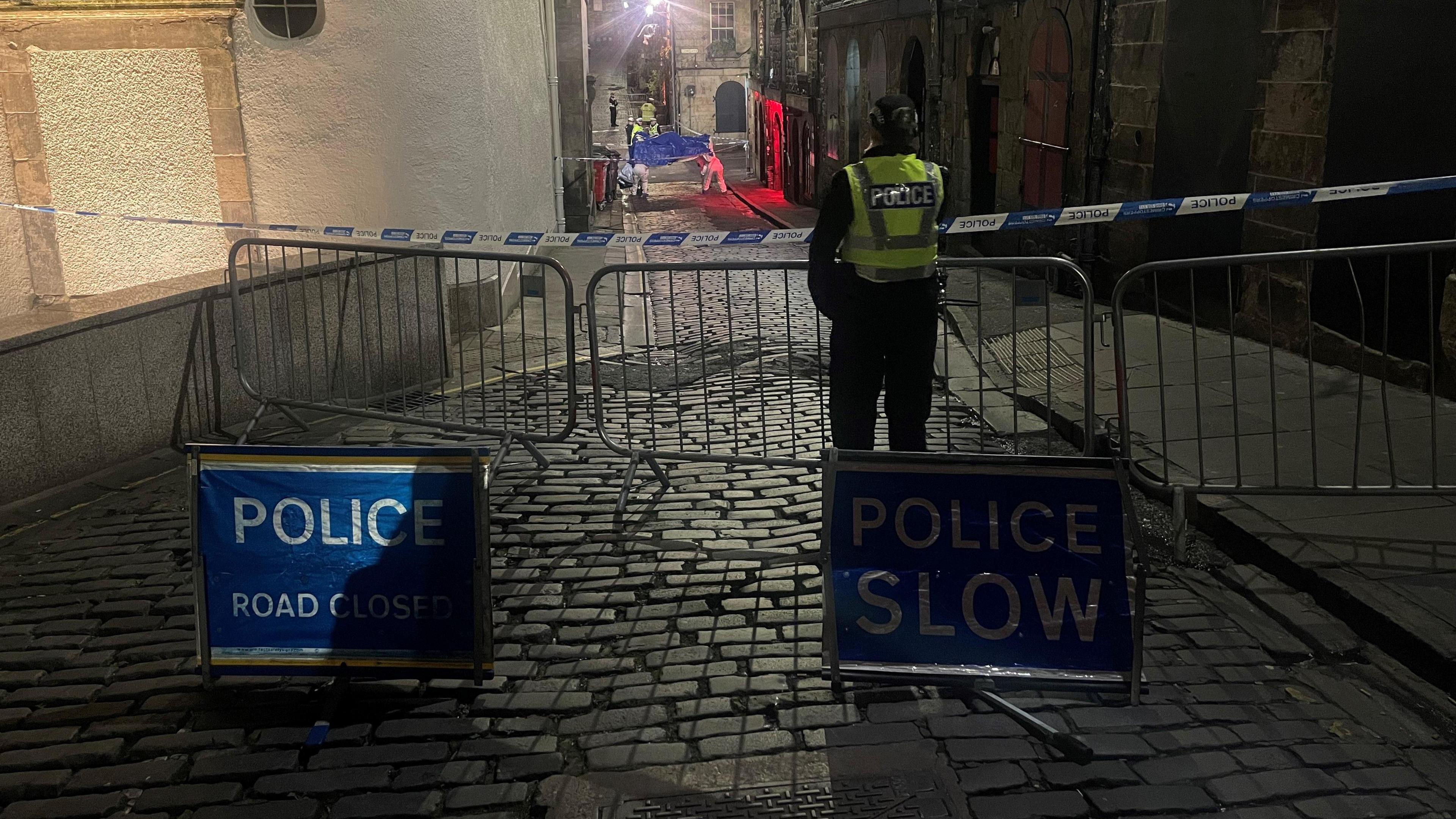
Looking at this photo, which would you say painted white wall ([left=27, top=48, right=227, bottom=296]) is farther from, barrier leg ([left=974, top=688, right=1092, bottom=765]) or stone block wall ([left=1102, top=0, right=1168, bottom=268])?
barrier leg ([left=974, top=688, right=1092, bottom=765])

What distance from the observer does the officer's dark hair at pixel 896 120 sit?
5.33 meters

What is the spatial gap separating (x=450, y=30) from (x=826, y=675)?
27.8 feet

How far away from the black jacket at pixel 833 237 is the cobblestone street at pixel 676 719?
122 cm

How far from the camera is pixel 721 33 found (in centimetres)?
6719

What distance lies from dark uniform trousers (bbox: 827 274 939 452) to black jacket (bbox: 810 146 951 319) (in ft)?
0.12

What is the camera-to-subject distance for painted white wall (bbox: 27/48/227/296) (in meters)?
10.3

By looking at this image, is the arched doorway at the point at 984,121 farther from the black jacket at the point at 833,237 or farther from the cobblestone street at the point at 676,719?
the cobblestone street at the point at 676,719

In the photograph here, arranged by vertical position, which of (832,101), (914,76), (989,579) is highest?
(914,76)

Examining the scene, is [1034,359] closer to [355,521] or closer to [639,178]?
[355,521]

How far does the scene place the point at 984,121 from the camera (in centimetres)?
1694

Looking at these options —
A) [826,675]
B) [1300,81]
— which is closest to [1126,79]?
[1300,81]

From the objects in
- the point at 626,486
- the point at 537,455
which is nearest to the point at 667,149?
the point at 537,455

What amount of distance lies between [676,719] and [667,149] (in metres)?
32.5

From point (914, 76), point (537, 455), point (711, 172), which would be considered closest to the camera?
point (537, 455)
